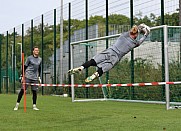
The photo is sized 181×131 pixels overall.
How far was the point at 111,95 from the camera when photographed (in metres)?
17.7

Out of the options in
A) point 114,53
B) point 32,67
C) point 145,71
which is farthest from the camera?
point 145,71

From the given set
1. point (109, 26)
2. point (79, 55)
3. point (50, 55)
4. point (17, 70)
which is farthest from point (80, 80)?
point (17, 70)

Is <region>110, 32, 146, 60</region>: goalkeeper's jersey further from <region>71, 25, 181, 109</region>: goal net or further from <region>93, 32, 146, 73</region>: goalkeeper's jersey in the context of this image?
<region>71, 25, 181, 109</region>: goal net

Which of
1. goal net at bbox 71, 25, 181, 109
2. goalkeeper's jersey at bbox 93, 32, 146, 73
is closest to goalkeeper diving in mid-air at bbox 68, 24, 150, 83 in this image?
goalkeeper's jersey at bbox 93, 32, 146, 73

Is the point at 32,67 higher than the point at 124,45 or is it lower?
lower

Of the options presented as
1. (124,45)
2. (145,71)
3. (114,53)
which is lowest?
(145,71)

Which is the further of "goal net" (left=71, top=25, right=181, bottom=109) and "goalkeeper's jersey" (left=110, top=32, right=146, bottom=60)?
"goal net" (left=71, top=25, right=181, bottom=109)

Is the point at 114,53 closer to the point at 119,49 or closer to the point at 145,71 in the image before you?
the point at 119,49

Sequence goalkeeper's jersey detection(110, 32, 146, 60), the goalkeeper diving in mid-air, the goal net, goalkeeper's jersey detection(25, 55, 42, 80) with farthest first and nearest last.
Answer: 1. the goal net
2. goalkeeper's jersey detection(25, 55, 42, 80)
3. goalkeeper's jersey detection(110, 32, 146, 60)
4. the goalkeeper diving in mid-air

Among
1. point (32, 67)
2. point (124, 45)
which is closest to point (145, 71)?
point (32, 67)

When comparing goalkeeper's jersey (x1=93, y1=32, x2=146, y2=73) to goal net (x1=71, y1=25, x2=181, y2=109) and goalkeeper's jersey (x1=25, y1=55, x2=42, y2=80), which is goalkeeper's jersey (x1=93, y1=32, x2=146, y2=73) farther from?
goalkeeper's jersey (x1=25, y1=55, x2=42, y2=80)

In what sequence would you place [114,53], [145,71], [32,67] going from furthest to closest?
[145,71], [32,67], [114,53]

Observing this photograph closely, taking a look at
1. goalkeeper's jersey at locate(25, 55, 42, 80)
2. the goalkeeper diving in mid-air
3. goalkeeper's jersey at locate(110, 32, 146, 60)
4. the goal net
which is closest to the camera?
the goalkeeper diving in mid-air

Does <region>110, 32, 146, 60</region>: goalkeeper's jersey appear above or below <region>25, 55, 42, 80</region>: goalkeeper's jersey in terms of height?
above
